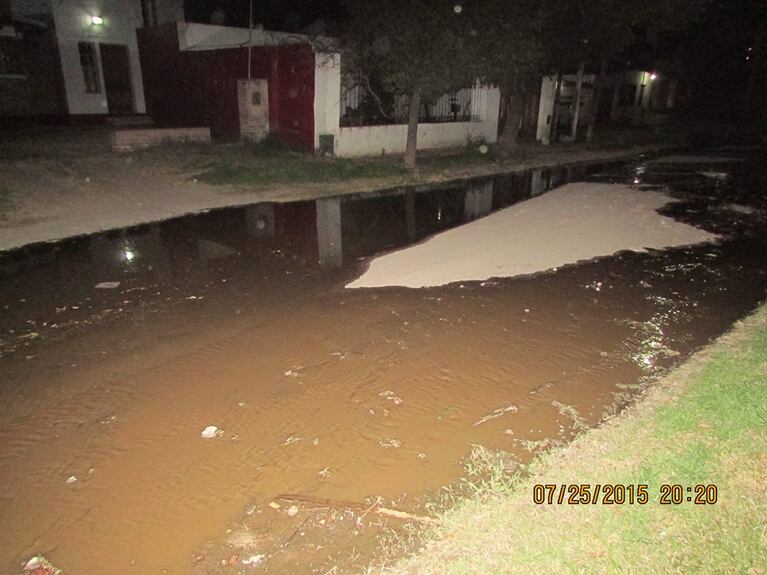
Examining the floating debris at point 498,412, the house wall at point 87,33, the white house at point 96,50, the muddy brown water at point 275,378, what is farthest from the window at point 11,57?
the floating debris at point 498,412

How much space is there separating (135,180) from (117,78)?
11236 millimetres

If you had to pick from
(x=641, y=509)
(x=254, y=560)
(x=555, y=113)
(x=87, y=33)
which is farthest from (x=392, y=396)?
(x=555, y=113)

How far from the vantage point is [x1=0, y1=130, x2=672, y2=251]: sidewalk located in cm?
995

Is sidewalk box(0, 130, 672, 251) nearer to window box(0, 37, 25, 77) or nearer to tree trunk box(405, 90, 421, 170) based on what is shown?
tree trunk box(405, 90, 421, 170)

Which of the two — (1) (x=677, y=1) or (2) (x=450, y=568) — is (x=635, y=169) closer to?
(1) (x=677, y=1)

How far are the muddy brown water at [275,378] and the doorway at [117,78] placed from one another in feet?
48.6

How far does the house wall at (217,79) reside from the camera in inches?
677

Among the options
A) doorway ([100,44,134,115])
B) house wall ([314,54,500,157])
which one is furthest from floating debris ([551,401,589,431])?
doorway ([100,44,134,115])

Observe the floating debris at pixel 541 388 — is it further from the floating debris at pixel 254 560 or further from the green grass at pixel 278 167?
the green grass at pixel 278 167

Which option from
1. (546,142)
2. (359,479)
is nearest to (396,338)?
(359,479)

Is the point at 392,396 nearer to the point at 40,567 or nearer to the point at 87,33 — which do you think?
the point at 40,567

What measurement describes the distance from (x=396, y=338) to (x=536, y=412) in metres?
1.77

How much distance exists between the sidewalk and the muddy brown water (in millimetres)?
1444

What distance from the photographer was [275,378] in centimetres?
490
